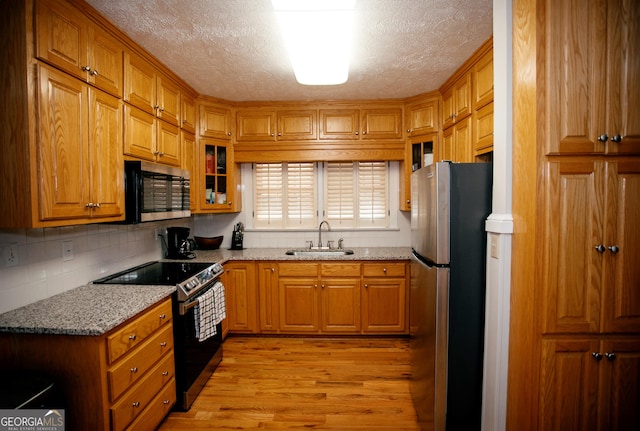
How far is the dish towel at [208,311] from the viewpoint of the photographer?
2273 millimetres

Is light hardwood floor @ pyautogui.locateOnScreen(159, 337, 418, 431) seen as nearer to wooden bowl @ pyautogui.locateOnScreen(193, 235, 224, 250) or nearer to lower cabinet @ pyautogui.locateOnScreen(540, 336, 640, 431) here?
lower cabinet @ pyautogui.locateOnScreen(540, 336, 640, 431)

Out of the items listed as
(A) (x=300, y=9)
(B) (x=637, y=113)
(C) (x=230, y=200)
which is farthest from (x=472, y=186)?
(C) (x=230, y=200)

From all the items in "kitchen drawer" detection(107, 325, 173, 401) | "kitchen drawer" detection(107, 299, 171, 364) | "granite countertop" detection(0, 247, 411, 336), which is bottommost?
"kitchen drawer" detection(107, 325, 173, 401)

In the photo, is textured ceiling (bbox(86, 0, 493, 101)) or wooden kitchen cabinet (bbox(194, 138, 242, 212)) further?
wooden kitchen cabinet (bbox(194, 138, 242, 212))

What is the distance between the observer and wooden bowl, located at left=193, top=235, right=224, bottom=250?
141 inches

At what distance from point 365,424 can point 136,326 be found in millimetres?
1518

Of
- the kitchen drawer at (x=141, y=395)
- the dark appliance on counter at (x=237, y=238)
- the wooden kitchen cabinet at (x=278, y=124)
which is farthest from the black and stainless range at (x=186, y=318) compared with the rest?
the wooden kitchen cabinet at (x=278, y=124)

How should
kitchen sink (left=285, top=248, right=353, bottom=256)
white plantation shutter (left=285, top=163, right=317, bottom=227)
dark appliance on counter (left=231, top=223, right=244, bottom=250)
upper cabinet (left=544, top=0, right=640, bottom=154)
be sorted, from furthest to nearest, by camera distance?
white plantation shutter (left=285, top=163, right=317, bottom=227) < dark appliance on counter (left=231, top=223, right=244, bottom=250) < kitchen sink (left=285, top=248, right=353, bottom=256) < upper cabinet (left=544, top=0, right=640, bottom=154)

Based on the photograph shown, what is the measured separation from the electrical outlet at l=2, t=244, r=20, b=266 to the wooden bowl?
1868mm

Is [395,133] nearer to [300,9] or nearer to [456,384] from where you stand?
[300,9]

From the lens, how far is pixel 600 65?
135 centimetres

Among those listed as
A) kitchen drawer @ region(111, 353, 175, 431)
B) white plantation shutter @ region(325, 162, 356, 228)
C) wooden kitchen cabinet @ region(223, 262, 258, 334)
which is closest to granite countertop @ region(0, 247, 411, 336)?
kitchen drawer @ region(111, 353, 175, 431)

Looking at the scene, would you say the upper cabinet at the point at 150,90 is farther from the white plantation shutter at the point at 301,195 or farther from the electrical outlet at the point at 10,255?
the white plantation shutter at the point at 301,195

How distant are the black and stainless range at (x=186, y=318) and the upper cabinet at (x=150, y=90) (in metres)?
1.24
